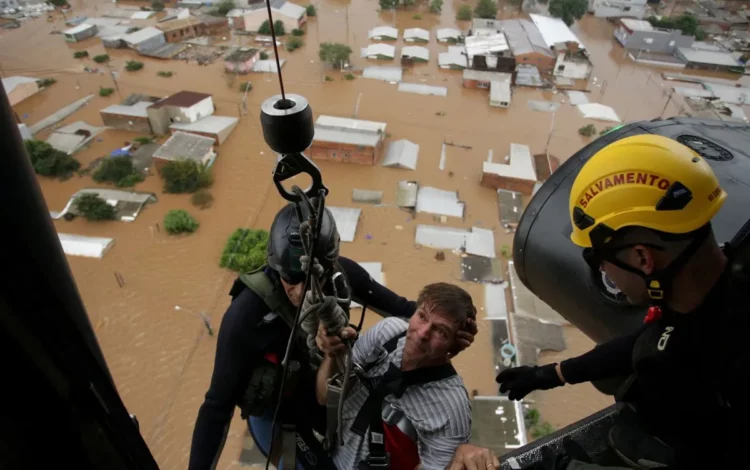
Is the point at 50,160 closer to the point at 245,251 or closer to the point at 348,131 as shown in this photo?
the point at 245,251

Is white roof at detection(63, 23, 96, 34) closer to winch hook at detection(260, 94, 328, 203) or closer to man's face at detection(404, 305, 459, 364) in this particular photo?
man's face at detection(404, 305, 459, 364)

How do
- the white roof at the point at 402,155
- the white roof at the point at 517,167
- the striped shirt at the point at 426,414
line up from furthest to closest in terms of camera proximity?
the white roof at the point at 402,155
the white roof at the point at 517,167
the striped shirt at the point at 426,414

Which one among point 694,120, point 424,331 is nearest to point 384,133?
point 694,120

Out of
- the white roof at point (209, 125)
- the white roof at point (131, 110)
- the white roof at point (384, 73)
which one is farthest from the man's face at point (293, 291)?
the white roof at point (384, 73)

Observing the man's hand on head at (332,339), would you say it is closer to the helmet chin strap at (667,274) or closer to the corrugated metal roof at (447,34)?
the helmet chin strap at (667,274)

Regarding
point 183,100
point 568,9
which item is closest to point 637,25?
point 568,9

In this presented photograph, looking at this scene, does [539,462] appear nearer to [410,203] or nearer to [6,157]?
[6,157]
